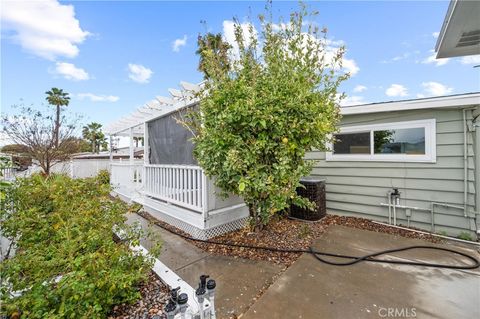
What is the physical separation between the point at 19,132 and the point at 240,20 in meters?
12.3

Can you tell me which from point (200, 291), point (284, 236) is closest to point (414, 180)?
point (284, 236)

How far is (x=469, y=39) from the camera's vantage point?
3.08 metres

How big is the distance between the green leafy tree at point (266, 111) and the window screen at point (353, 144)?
4.90 ft

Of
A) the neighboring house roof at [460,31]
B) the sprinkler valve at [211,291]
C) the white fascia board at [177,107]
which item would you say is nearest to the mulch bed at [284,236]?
the sprinkler valve at [211,291]

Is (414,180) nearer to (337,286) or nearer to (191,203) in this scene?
(337,286)

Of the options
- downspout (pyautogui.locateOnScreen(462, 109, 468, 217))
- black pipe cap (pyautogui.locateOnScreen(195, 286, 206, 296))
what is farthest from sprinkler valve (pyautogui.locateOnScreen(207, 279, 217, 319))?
downspout (pyautogui.locateOnScreen(462, 109, 468, 217))

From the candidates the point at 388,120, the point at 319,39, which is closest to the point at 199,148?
the point at 319,39

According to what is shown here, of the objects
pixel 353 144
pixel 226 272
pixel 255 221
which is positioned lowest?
pixel 226 272

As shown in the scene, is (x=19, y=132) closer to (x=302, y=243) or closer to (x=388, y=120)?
(x=302, y=243)

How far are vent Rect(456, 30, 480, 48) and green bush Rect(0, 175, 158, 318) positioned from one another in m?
5.15

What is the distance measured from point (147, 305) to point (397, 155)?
496 cm

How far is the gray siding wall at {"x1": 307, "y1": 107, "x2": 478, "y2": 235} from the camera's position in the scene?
12.3 ft

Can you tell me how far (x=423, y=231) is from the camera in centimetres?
399

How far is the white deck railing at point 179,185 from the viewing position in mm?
3844
